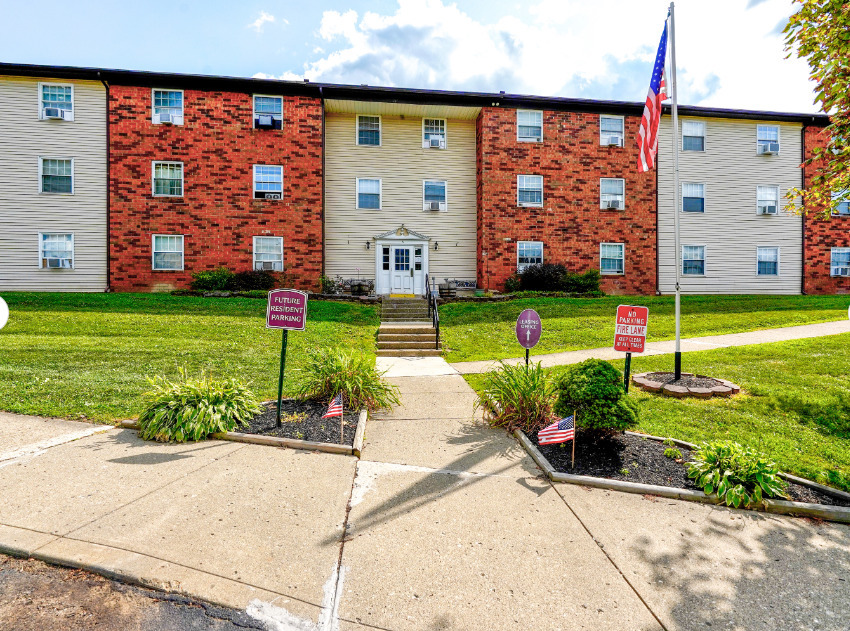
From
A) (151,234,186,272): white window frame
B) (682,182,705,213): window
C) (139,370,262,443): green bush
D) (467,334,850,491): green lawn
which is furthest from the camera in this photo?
(682,182,705,213): window

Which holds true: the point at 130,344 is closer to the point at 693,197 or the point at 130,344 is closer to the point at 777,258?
the point at 693,197

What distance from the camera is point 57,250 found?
18.3 meters

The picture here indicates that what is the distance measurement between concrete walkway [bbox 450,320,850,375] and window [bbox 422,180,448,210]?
11384 millimetres

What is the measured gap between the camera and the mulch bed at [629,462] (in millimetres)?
4086

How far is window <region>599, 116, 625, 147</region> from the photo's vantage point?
20453 mm

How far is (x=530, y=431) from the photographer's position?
5.50 meters

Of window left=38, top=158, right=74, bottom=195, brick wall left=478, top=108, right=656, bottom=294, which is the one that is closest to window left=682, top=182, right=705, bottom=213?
brick wall left=478, top=108, right=656, bottom=294

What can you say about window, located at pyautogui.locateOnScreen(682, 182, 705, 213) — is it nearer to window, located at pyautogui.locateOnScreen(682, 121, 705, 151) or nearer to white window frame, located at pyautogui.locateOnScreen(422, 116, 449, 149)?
window, located at pyautogui.locateOnScreen(682, 121, 705, 151)

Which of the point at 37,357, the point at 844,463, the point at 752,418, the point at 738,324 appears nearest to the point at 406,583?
the point at 844,463

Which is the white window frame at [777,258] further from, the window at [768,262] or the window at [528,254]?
the window at [528,254]

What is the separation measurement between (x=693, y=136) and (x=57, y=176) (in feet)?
91.8

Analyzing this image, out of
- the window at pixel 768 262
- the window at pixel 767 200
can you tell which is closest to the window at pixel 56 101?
the window at pixel 767 200

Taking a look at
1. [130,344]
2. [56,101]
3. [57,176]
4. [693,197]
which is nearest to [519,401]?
[130,344]

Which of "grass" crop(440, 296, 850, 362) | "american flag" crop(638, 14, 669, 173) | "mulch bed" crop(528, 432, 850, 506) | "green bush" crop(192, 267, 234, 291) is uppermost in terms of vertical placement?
"american flag" crop(638, 14, 669, 173)
